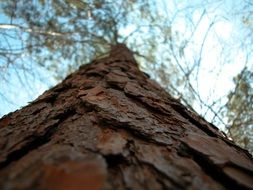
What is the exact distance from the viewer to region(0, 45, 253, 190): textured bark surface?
0.77 meters

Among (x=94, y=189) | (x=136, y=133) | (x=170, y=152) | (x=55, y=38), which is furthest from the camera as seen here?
(x=55, y=38)

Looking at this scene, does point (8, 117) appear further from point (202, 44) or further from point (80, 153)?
point (202, 44)

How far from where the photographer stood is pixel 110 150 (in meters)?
0.95

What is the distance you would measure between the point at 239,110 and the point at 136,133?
13.7 ft

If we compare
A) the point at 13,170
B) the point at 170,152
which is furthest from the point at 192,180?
the point at 13,170

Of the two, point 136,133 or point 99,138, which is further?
point 136,133

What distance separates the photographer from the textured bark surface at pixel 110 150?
77 centimetres

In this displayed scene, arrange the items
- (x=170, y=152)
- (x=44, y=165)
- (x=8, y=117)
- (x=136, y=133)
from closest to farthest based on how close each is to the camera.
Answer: (x=44, y=165) < (x=170, y=152) < (x=136, y=133) < (x=8, y=117)

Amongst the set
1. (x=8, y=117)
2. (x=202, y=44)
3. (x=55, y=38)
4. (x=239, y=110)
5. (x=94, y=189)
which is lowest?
(x=94, y=189)

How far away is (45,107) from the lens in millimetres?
1596

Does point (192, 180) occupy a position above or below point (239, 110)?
below

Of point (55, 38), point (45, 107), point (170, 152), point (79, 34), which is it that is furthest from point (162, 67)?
point (170, 152)

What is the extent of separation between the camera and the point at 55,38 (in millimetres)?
6340

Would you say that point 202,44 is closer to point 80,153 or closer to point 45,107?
point 45,107
